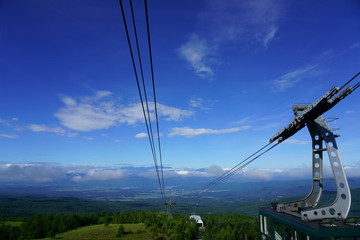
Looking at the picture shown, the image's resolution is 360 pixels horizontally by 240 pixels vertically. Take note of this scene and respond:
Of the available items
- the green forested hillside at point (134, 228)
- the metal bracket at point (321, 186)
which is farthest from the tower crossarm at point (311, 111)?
the green forested hillside at point (134, 228)

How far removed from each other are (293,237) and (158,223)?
56.7 meters

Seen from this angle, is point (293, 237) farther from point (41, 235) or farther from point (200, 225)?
point (41, 235)

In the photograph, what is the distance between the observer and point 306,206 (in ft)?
53.3

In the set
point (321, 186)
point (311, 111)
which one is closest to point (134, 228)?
point (321, 186)

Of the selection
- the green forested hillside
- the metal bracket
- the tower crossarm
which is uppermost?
the tower crossarm

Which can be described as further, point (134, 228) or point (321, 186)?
point (134, 228)

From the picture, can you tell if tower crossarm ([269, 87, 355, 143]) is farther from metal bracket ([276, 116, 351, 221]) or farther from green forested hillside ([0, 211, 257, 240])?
green forested hillside ([0, 211, 257, 240])

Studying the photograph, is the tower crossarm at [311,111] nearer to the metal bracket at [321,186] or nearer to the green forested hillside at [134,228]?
the metal bracket at [321,186]

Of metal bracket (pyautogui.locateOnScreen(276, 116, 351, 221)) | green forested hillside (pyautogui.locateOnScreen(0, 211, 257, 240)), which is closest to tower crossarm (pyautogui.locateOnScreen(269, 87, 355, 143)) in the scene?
metal bracket (pyautogui.locateOnScreen(276, 116, 351, 221))

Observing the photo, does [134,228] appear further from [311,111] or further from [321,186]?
[311,111]

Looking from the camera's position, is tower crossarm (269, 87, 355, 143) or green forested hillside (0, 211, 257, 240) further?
green forested hillside (0, 211, 257, 240)

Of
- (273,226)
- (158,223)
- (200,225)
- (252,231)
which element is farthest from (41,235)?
(273,226)

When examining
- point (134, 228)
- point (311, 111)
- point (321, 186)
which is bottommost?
point (134, 228)

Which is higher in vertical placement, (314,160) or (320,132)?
(320,132)
